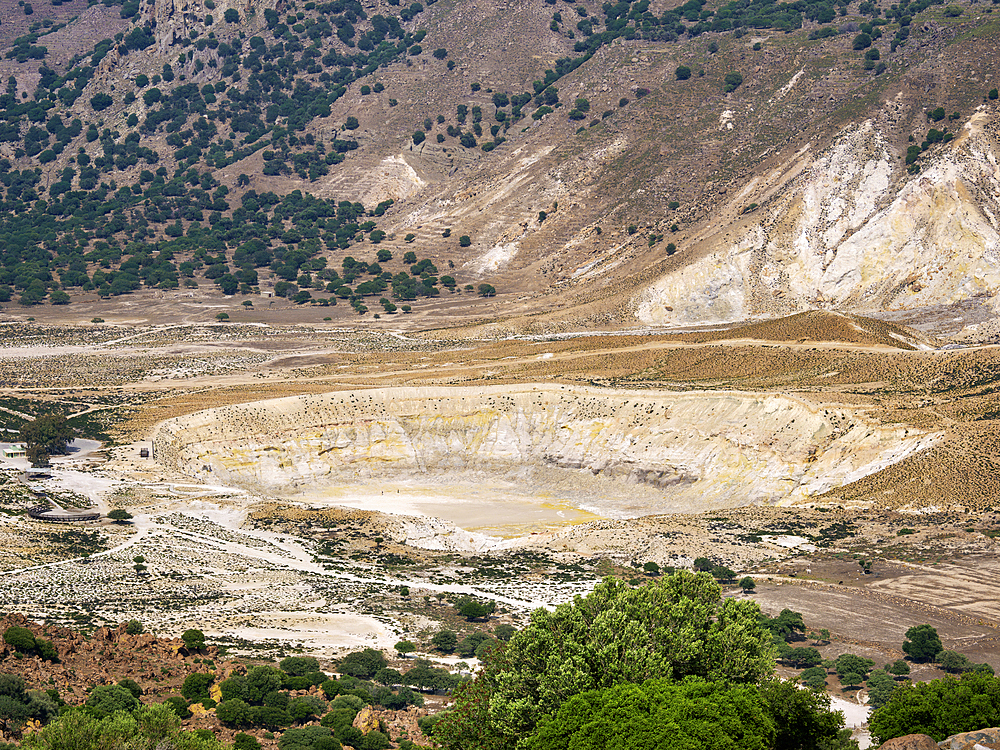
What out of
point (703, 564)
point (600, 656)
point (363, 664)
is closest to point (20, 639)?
point (363, 664)

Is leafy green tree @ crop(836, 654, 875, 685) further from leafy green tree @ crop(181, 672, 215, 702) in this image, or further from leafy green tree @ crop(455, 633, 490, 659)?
leafy green tree @ crop(181, 672, 215, 702)

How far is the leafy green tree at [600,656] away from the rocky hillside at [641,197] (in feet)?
277

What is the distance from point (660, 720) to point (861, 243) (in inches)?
3934

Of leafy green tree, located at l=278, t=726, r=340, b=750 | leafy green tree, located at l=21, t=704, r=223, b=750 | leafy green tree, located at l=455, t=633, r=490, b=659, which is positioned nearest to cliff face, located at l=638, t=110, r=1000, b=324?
leafy green tree, located at l=455, t=633, r=490, b=659

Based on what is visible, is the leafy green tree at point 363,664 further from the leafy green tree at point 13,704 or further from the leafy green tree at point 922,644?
the leafy green tree at point 922,644

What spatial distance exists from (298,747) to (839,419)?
47807mm

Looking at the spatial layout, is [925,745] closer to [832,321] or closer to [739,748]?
[739,748]

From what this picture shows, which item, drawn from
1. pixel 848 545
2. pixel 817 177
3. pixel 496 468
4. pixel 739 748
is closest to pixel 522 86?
pixel 817 177

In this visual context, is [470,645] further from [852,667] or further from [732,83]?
[732,83]

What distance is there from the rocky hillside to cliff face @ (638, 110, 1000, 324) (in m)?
0.24

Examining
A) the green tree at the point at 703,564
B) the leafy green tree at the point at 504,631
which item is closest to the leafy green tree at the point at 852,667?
the leafy green tree at the point at 504,631

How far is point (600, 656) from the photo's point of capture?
33.4 m

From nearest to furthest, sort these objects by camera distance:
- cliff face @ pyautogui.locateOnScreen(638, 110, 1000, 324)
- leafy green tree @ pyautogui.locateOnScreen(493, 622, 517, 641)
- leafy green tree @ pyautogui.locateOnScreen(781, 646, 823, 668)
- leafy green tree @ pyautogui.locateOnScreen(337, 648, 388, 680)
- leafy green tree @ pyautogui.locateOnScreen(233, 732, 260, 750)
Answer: leafy green tree @ pyautogui.locateOnScreen(233, 732, 260, 750)
leafy green tree @ pyautogui.locateOnScreen(337, 648, 388, 680)
leafy green tree @ pyautogui.locateOnScreen(781, 646, 823, 668)
leafy green tree @ pyautogui.locateOnScreen(493, 622, 517, 641)
cliff face @ pyautogui.locateOnScreen(638, 110, 1000, 324)

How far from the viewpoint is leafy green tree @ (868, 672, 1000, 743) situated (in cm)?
3284
